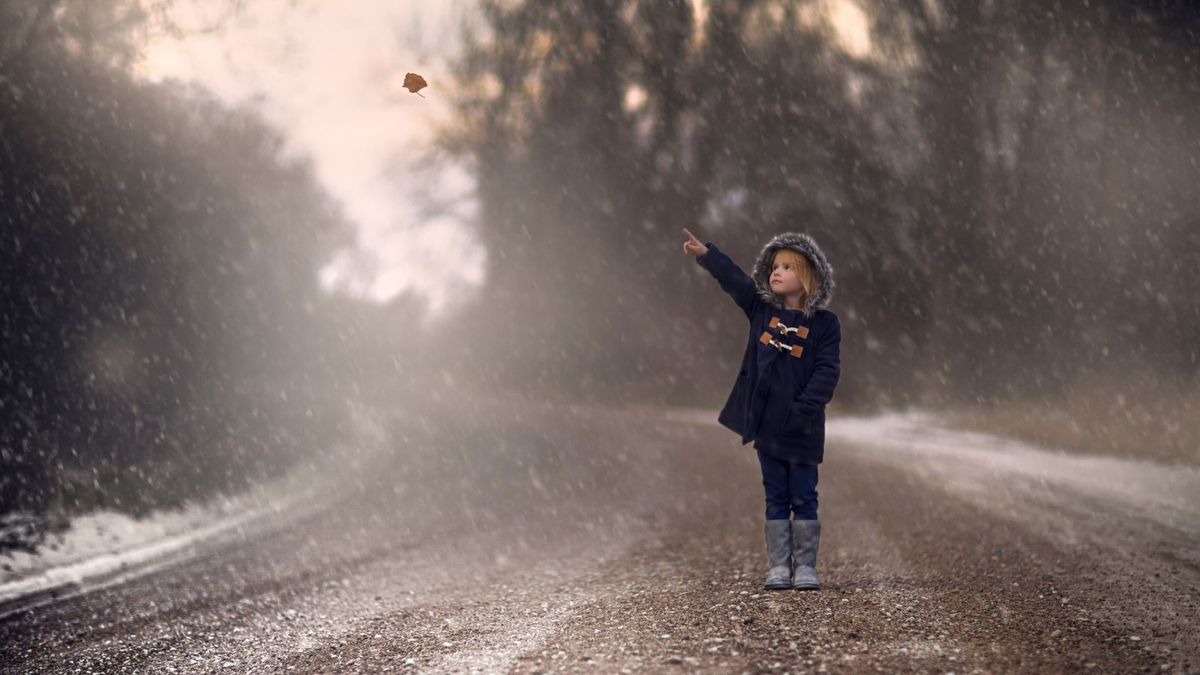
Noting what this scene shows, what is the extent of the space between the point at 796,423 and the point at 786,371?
292 millimetres

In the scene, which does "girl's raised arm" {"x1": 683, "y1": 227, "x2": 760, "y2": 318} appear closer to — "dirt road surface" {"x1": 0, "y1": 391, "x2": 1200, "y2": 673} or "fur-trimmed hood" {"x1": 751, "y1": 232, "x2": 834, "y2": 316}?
"fur-trimmed hood" {"x1": 751, "y1": 232, "x2": 834, "y2": 316}

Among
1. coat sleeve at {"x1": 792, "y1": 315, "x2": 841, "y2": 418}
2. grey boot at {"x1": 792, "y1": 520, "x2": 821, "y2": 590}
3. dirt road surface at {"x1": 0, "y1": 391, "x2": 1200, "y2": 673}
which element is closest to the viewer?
dirt road surface at {"x1": 0, "y1": 391, "x2": 1200, "y2": 673}

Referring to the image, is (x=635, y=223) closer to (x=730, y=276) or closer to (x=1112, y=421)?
(x=1112, y=421)

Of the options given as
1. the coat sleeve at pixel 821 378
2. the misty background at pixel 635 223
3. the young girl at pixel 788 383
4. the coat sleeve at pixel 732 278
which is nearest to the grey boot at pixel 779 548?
the young girl at pixel 788 383

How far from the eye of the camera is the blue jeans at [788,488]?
4734 mm

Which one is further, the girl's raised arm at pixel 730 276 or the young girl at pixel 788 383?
the girl's raised arm at pixel 730 276

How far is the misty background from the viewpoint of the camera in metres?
10.6

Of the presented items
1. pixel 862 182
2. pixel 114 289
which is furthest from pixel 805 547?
pixel 862 182

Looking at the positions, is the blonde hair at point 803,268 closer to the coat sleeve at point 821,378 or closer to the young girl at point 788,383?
the young girl at point 788,383

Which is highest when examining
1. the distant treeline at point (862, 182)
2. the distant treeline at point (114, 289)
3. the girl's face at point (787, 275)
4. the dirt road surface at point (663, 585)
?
the distant treeline at point (862, 182)

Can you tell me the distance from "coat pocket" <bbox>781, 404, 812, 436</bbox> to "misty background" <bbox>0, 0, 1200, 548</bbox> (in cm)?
734

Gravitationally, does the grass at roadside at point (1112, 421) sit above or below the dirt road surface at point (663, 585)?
above

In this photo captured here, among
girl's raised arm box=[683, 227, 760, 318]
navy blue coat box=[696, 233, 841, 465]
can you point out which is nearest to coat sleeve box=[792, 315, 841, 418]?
navy blue coat box=[696, 233, 841, 465]

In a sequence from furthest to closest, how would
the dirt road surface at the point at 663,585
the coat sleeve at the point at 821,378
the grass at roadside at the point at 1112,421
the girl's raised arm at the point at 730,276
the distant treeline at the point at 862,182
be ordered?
the distant treeline at the point at 862,182 < the grass at roadside at the point at 1112,421 < the girl's raised arm at the point at 730,276 < the coat sleeve at the point at 821,378 < the dirt road surface at the point at 663,585
